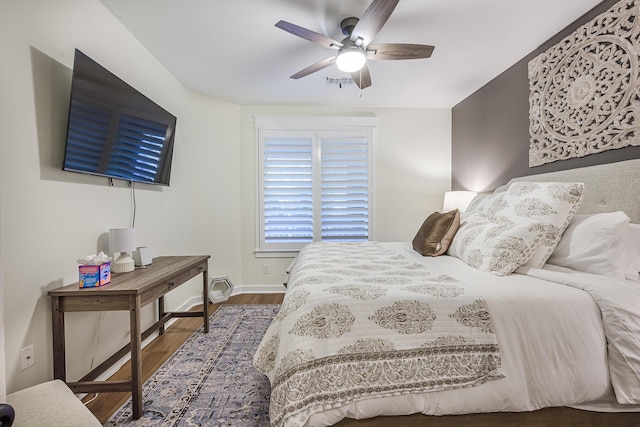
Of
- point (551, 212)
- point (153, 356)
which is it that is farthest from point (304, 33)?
point (153, 356)

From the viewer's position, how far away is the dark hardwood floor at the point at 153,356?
168 cm

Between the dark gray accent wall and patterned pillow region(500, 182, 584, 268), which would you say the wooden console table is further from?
the dark gray accent wall

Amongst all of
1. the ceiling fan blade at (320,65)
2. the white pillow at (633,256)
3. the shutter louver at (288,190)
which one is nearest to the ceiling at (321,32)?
the ceiling fan blade at (320,65)

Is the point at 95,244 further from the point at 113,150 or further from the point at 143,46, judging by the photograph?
the point at 143,46

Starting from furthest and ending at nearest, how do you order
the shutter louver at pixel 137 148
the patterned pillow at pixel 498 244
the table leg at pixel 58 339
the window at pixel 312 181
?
the window at pixel 312 181, the shutter louver at pixel 137 148, the patterned pillow at pixel 498 244, the table leg at pixel 58 339

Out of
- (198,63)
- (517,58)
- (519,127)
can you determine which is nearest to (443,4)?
(517,58)

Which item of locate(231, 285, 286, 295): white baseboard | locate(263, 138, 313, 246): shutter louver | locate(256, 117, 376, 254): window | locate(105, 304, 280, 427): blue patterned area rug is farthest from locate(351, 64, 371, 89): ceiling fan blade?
locate(231, 285, 286, 295): white baseboard

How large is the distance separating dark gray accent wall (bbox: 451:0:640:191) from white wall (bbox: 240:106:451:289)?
0.72 ft

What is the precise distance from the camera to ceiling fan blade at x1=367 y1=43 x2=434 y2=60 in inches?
80.9

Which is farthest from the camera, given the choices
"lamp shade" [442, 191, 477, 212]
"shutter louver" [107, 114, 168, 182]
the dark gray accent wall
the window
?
the window

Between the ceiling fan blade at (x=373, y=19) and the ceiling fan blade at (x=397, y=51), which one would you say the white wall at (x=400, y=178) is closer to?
the ceiling fan blade at (x=397, y=51)

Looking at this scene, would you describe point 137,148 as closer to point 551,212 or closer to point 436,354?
point 436,354

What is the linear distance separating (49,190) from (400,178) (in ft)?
11.8

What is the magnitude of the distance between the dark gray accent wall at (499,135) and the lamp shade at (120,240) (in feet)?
10.7
